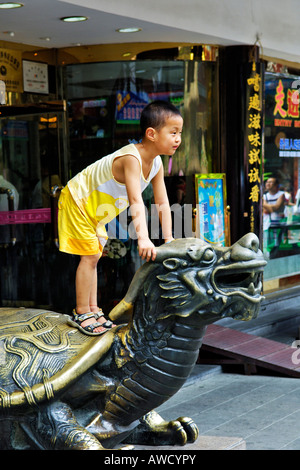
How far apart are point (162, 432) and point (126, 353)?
1.33 feet

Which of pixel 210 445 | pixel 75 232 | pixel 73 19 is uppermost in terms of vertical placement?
pixel 73 19

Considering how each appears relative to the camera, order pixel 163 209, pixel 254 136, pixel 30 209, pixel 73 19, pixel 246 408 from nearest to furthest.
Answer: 1. pixel 163 209
2. pixel 246 408
3. pixel 73 19
4. pixel 30 209
5. pixel 254 136

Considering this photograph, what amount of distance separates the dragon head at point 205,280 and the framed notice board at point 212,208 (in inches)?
185

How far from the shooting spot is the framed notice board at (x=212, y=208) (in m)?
7.04

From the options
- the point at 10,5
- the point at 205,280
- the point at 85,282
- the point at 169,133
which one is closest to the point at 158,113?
the point at 169,133

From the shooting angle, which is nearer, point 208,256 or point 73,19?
point 208,256

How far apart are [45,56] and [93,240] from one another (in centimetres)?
356

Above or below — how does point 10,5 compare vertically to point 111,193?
above

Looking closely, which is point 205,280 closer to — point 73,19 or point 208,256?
point 208,256

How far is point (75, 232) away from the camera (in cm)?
338

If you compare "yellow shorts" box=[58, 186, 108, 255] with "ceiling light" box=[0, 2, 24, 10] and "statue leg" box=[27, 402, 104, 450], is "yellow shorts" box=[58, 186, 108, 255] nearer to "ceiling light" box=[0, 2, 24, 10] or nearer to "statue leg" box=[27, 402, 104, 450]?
"statue leg" box=[27, 402, 104, 450]

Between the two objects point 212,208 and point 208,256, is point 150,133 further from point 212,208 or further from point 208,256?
point 212,208

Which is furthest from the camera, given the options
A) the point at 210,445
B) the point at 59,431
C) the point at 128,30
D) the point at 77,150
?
the point at 77,150
